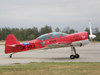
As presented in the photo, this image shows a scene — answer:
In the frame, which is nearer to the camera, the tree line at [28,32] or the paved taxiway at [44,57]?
the paved taxiway at [44,57]

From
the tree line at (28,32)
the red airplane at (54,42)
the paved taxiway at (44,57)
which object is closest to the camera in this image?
the paved taxiway at (44,57)

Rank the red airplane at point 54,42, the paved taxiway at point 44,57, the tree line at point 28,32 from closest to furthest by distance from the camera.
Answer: the paved taxiway at point 44,57 → the red airplane at point 54,42 → the tree line at point 28,32

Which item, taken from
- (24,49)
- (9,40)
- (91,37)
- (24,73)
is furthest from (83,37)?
(24,73)

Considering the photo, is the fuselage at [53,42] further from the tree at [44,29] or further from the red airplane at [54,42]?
the tree at [44,29]

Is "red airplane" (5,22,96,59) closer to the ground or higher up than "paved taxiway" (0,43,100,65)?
higher up

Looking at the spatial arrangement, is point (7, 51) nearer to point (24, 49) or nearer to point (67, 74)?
point (24, 49)

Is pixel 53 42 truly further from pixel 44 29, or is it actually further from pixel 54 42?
pixel 44 29

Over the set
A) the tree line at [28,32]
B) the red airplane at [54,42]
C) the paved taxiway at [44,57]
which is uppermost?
the tree line at [28,32]

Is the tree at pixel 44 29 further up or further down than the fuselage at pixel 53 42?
further up

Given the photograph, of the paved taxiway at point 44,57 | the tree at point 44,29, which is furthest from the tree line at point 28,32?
the paved taxiway at point 44,57

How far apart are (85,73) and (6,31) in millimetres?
108085

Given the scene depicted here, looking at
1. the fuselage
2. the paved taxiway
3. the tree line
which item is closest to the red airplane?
the fuselage

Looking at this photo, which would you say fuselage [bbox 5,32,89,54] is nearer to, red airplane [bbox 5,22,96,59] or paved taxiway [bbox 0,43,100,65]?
red airplane [bbox 5,22,96,59]

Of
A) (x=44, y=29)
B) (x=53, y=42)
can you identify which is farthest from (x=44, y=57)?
(x=44, y=29)
